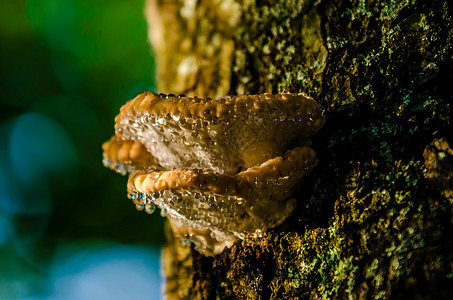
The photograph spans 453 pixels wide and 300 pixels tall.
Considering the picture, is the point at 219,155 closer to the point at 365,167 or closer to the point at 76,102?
the point at 365,167

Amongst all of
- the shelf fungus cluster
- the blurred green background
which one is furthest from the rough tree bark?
the blurred green background

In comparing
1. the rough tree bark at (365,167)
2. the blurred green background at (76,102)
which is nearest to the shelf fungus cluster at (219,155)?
the rough tree bark at (365,167)

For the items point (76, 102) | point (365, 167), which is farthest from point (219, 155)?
point (76, 102)

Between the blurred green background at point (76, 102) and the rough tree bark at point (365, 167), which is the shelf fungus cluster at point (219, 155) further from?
the blurred green background at point (76, 102)

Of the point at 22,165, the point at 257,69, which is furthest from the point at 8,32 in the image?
the point at 257,69

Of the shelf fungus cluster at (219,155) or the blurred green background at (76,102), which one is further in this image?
the blurred green background at (76,102)

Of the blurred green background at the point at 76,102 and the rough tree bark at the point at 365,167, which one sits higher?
the blurred green background at the point at 76,102
